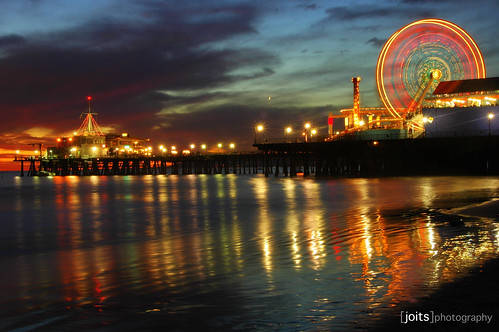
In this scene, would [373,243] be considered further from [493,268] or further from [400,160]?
[400,160]

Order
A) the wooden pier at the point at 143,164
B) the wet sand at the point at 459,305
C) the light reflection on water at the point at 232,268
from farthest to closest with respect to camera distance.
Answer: the wooden pier at the point at 143,164
the light reflection on water at the point at 232,268
the wet sand at the point at 459,305

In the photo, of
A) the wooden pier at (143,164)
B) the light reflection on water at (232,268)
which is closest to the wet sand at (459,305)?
the light reflection on water at (232,268)

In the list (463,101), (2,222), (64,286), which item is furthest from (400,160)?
(64,286)

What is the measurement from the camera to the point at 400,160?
64.6 meters

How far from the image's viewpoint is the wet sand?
24.5 ft

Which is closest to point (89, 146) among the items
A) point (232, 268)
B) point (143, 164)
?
point (143, 164)

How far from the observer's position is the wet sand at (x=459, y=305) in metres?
7.46

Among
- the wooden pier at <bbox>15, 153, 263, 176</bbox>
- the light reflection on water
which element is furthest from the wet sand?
the wooden pier at <bbox>15, 153, 263, 176</bbox>

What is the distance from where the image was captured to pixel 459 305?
834 cm

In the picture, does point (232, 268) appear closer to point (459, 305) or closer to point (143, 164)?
point (459, 305)

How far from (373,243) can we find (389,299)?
574 centimetres

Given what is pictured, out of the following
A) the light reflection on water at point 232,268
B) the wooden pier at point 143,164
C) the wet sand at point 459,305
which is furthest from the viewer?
the wooden pier at point 143,164

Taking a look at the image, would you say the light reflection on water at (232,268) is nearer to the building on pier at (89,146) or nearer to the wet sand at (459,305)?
the wet sand at (459,305)

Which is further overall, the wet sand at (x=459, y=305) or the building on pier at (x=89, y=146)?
the building on pier at (x=89, y=146)
